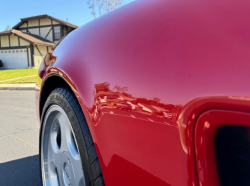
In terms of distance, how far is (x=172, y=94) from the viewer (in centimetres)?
81

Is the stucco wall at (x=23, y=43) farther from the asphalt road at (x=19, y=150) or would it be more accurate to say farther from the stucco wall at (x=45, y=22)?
the asphalt road at (x=19, y=150)

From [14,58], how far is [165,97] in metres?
30.5

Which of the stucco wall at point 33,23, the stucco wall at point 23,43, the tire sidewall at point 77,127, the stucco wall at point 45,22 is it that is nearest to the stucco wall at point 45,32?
the stucco wall at point 45,22

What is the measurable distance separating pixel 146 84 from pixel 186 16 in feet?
0.91

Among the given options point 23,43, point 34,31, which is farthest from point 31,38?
point 34,31

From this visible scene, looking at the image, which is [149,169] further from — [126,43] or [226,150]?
[126,43]

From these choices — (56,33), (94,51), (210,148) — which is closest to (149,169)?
(210,148)

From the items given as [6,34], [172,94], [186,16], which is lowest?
[172,94]

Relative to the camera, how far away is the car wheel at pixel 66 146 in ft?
3.92

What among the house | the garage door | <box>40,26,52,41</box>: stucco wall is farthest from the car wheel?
<box>40,26,52,41</box>: stucco wall

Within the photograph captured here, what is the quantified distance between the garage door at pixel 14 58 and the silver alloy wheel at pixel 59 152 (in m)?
28.1

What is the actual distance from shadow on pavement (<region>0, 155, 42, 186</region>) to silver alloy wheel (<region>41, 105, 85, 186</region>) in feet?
2.30

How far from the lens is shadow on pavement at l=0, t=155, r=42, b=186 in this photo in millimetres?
2354

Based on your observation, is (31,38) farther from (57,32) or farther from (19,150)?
(19,150)
